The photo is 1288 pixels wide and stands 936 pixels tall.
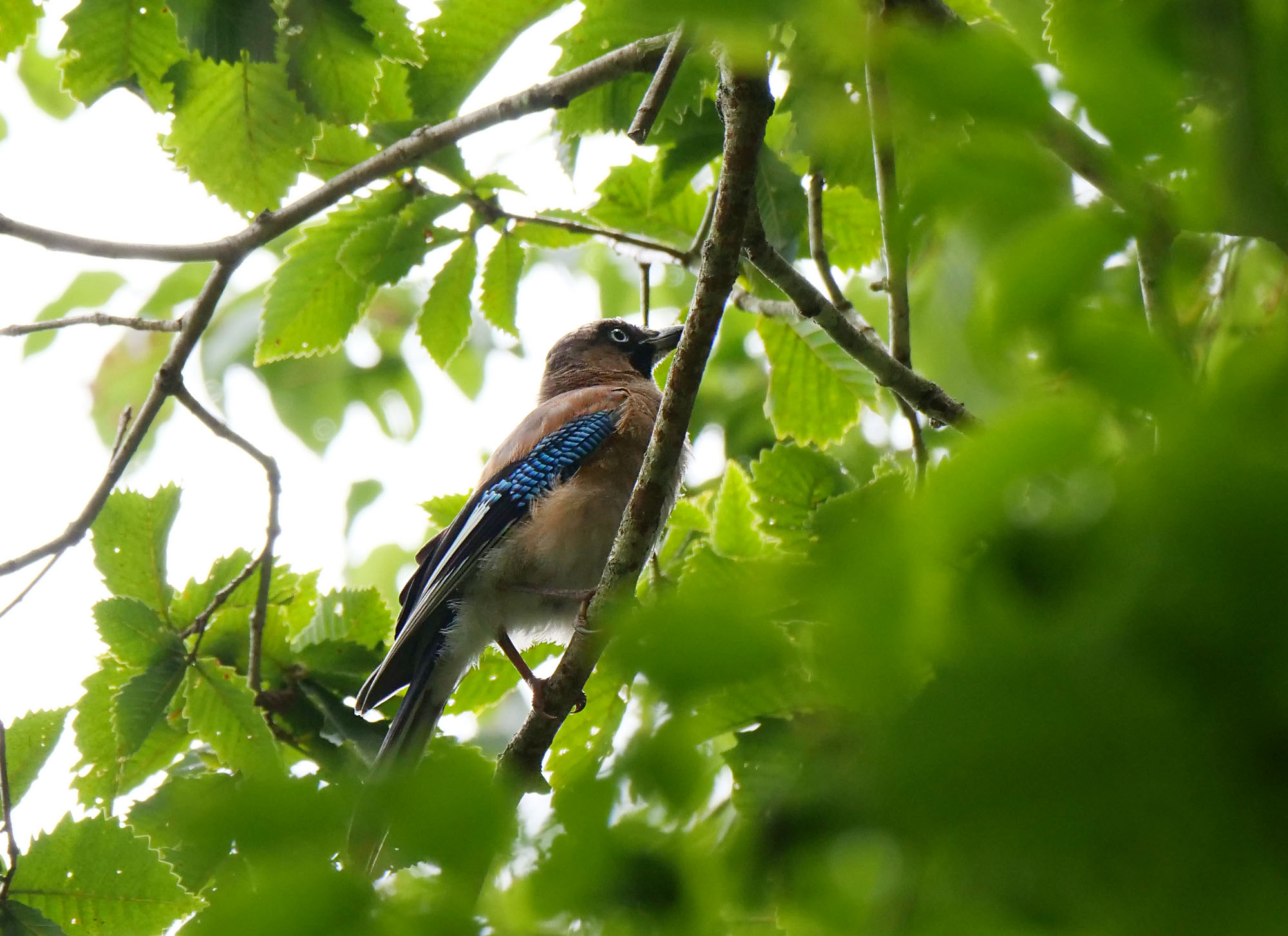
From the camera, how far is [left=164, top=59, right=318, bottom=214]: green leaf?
4.23 meters

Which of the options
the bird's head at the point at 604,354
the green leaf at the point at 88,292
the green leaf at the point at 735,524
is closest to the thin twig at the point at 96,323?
the green leaf at the point at 735,524

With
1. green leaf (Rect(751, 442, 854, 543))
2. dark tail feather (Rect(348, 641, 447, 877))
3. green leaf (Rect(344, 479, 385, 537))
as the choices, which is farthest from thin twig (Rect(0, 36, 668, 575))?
green leaf (Rect(344, 479, 385, 537))

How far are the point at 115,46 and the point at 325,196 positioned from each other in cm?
90

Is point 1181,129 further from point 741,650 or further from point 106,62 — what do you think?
point 106,62

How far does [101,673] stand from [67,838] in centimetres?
81

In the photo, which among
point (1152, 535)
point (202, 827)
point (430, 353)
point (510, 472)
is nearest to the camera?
point (1152, 535)

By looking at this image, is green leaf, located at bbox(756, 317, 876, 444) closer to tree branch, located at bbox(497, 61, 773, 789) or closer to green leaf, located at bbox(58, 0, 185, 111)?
tree branch, located at bbox(497, 61, 773, 789)

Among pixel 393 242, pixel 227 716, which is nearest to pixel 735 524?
Result: pixel 393 242

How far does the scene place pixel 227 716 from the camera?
155 inches

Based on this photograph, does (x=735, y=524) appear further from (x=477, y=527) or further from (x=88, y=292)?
(x=88, y=292)

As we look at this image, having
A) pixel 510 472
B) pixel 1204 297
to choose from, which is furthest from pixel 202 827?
pixel 510 472

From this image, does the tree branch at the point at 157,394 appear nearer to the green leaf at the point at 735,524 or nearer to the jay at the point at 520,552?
the jay at the point at 520,552

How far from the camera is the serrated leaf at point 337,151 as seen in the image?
14.8 feet

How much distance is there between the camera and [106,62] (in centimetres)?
399
